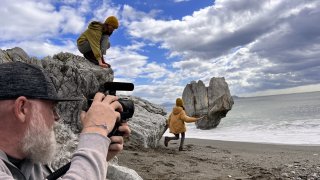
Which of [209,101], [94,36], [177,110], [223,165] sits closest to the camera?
[94,36]

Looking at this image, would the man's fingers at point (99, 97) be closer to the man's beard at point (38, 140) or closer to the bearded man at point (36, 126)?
the bearded man at point (36, 126)

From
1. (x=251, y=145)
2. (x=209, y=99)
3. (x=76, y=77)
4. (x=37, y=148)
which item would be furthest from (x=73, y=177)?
(x=209, y=99)

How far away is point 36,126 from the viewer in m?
1.87

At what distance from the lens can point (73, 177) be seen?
1613 millimetres

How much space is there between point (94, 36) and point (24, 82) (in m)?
8.92

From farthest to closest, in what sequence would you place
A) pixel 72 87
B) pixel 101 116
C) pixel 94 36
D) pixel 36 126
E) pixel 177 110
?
1. pixel 177 110
2. pixel 94 36
3. pixel 72 87
4. pixel 36 126
5. pixel 101 116

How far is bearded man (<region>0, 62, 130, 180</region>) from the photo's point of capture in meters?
1.71

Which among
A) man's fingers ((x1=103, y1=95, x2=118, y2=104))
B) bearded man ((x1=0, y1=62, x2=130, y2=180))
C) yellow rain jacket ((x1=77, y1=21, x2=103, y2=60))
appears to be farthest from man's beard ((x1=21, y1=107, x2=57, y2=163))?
yellow rain jacket ((x1=77, y1=21, x2=103, y2=60))

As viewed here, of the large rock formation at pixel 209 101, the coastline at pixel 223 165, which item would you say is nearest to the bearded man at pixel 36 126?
the coastline at pixel 223 165

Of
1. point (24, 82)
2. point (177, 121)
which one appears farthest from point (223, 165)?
point (24, 82)

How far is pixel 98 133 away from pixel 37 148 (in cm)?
38

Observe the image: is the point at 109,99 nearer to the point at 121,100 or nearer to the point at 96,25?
the point at 121,100

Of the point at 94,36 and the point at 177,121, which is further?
the point at 177,121

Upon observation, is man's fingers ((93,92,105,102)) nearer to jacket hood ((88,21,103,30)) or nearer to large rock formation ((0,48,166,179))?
large rock formation ((0,48,166,179))
